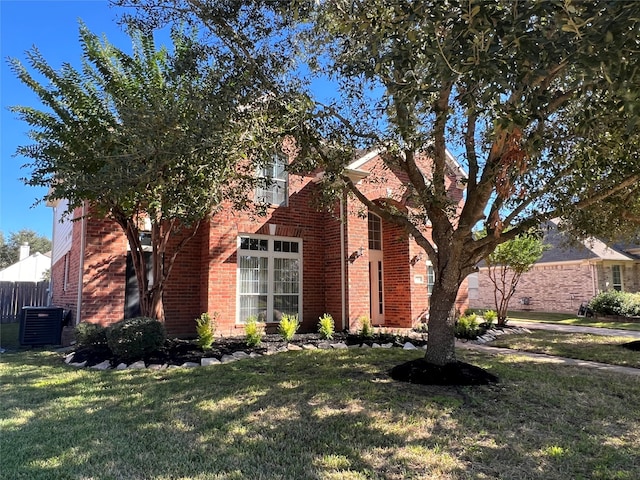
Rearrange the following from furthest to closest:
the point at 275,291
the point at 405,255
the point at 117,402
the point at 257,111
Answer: the point at 405,255
the point at 275,291
the point at 257,111
the point at 117,402

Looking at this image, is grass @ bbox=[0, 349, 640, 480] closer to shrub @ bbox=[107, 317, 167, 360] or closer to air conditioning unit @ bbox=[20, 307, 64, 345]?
shrub @ bbox=[107, 317, 167, 360]

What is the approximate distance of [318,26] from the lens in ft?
20.5

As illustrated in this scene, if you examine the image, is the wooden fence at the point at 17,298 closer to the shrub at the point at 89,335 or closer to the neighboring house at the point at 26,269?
the shrub at the point at 89,335

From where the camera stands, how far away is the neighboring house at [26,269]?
31.9 m

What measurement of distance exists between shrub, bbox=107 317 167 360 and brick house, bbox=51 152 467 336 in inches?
97.8

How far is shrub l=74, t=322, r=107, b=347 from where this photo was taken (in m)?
8.75

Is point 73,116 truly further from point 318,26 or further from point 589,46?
point 589,46

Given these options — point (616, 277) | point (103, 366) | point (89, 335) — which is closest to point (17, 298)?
point (89, 335)

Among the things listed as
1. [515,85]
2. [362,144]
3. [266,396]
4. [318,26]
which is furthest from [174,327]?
[515,85]

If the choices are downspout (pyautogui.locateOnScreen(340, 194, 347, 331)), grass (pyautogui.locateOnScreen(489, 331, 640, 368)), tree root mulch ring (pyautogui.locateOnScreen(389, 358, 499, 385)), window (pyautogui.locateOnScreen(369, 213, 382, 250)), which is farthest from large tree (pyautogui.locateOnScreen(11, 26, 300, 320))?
grass (pyautogui.locateOnScreen(489, 331, 640, 368))

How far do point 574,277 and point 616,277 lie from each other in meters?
2.47

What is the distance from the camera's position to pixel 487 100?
11.1 feet

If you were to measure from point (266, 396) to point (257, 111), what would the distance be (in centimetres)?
391

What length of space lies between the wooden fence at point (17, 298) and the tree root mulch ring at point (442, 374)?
16785 mm
